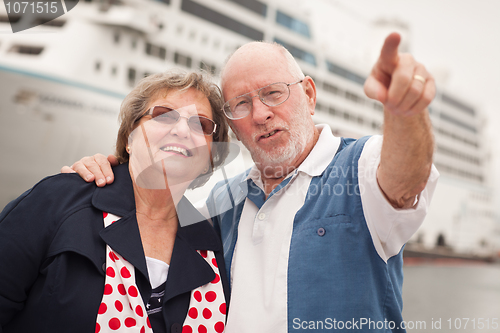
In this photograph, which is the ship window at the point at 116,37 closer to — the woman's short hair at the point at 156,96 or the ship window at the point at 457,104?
the woman's short hair at the point at 156,96

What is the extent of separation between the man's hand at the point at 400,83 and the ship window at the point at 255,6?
643 inches

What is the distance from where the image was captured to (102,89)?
1213 centimetres

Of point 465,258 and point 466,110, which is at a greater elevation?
point 466,110

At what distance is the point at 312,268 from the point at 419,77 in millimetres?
889

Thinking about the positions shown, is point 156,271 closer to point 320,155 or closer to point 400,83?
point 320,155

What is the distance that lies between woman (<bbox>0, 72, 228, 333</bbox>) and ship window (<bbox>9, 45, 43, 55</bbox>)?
11.7 m

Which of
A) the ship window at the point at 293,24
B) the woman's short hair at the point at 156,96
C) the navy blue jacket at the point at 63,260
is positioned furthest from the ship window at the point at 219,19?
the navy blue jacket at the point at 63,260

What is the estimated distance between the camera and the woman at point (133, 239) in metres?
1.50

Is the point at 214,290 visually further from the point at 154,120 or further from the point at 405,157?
the point at 405,157

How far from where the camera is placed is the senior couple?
57.9 inches

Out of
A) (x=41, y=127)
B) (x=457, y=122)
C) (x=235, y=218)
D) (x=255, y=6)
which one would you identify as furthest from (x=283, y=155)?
(x=457, y=122)

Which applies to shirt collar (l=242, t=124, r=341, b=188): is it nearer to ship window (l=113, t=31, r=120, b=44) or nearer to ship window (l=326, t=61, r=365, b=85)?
ship window (l=113, t=31, r=120, b=44)

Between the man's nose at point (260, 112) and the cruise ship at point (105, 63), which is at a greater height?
the man's nose at point (260, 112)

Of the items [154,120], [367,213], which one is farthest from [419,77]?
[154,120]
